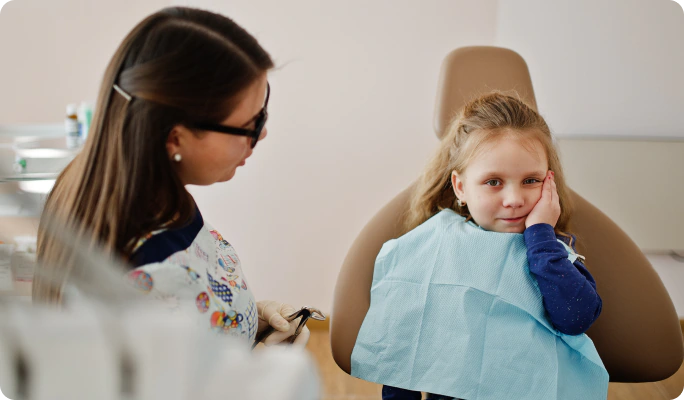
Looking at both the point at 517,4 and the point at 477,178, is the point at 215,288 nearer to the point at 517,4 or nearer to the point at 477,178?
the point at 477,178

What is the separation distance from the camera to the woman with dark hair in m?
0.67

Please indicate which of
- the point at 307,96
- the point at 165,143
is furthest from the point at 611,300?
the point at 307,96

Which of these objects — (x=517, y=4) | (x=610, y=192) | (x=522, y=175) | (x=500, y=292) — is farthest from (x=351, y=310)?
(x=517, y=4)

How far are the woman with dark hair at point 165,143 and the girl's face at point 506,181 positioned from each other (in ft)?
1.73

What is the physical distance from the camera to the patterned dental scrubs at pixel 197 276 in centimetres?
64

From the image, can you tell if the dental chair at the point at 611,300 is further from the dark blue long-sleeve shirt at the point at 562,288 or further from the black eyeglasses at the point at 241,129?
the black eyeglasses at the point at 241,129

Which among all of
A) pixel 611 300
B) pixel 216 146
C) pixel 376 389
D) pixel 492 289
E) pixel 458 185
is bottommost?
pixel 376 389

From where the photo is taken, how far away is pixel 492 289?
1104 mm

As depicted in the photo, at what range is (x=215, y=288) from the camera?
0.81 meters

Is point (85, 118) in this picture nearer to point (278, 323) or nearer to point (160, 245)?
point (278, 323)

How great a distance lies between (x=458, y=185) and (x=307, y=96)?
1245mm

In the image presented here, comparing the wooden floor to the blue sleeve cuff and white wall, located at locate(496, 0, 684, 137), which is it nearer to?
white wall, located at locate(496, 0, 684, 137)

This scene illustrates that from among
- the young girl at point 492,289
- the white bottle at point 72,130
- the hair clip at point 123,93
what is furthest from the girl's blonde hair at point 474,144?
the white bottle at point 72,130

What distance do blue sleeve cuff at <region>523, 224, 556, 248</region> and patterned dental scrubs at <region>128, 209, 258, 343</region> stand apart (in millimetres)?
549
